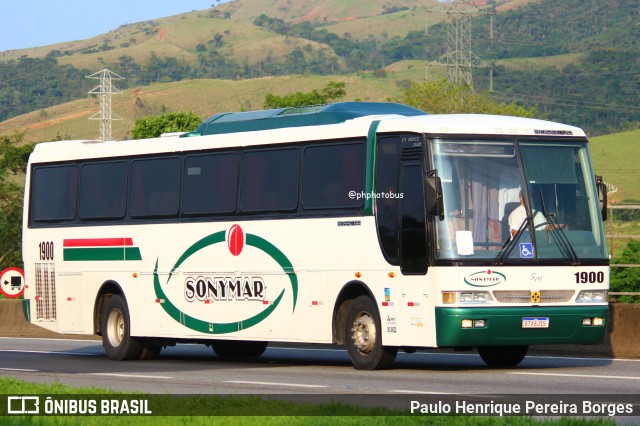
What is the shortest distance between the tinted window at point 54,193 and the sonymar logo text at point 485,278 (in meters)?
9.09

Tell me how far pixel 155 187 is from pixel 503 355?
6.48 m

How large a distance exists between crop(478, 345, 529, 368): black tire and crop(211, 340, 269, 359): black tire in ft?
15.3

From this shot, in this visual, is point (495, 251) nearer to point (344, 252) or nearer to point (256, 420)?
point (344, 252)

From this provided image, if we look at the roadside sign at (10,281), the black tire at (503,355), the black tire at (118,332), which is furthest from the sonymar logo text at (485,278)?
the roadside sign at (10,281)

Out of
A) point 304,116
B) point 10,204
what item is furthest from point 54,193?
point 10,204

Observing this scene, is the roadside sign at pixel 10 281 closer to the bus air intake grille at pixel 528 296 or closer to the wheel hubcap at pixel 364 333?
the wheel hubcap at pixel 364 333

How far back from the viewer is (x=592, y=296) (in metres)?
18.5

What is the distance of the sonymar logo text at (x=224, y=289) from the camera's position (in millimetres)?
20953

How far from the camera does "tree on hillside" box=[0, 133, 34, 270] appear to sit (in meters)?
65.5

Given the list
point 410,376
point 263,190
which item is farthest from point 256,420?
point 263,190

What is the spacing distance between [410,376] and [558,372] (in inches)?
76.4

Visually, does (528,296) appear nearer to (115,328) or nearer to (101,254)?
(115,328)

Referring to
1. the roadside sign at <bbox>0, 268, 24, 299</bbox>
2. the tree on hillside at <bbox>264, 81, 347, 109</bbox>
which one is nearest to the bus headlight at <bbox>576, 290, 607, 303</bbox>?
the roadside sign at <bbox>0, 268, 24, 299</bbox>

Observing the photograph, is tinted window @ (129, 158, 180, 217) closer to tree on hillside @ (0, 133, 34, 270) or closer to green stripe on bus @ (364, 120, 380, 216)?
green stripe on bus @ (364, 120, 380, 216)
